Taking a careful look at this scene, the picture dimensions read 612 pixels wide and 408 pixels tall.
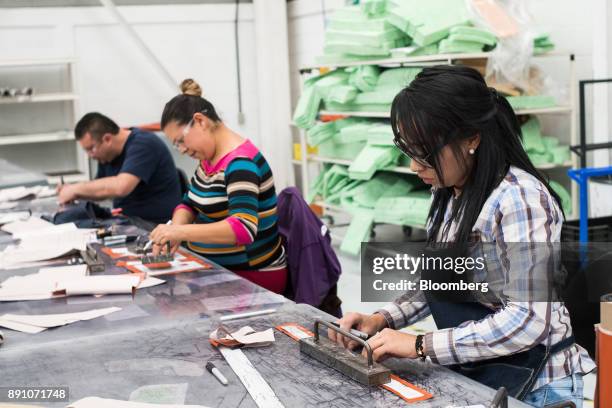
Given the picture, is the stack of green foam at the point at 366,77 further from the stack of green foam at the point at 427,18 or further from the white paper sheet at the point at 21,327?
the white paper sheet at the point at 21,327

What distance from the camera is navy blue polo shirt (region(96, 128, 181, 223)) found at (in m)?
4.18

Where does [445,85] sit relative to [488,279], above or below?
above

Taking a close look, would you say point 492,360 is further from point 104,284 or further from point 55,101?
point 55,101

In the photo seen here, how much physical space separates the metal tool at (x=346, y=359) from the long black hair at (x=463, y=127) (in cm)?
34

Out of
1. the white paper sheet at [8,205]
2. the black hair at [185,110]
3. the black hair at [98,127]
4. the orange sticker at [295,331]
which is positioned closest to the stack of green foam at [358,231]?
the black hair at [98,127]

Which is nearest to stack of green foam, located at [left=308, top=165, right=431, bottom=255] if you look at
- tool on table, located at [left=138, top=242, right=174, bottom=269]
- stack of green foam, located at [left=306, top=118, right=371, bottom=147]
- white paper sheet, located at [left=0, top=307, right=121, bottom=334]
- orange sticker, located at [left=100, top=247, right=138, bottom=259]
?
stack of green foam, located at [left=306, top=118, right=371, bottom=147]

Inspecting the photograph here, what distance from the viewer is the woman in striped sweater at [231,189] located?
2.82 metres

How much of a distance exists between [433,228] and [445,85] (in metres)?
0.39

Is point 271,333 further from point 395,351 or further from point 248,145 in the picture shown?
point 248,145

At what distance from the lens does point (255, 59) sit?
849 cm

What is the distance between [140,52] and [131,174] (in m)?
4.14

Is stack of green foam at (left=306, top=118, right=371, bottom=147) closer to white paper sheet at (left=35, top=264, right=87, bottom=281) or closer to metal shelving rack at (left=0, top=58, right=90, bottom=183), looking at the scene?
metal shelving rack at (left=0, top=58, right=90, bottom=183)

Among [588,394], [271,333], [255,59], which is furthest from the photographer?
[255,59]

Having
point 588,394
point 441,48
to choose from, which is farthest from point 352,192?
point 588,394
